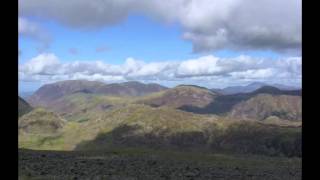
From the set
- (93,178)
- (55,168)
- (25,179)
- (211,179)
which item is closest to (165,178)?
(211,179)

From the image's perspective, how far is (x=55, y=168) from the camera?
46281 mm

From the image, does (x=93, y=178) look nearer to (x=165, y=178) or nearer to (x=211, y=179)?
(x=165, y=178)

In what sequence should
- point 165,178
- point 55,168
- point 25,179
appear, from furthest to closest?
point 55,168 → point 165,178 → point 25,179
